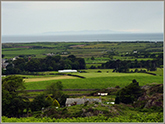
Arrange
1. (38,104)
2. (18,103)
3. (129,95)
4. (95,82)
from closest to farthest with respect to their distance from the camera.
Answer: (38,104)
(18,103)
(129,95)
(95,82)

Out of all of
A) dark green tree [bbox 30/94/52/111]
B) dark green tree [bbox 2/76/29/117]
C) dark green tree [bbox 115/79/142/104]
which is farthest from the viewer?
dark green tree [bbox 115/79/142/104]

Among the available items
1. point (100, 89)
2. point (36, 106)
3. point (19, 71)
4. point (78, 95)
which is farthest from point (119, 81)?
point (19, 71)

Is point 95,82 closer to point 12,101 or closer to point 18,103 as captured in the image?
point 18,103

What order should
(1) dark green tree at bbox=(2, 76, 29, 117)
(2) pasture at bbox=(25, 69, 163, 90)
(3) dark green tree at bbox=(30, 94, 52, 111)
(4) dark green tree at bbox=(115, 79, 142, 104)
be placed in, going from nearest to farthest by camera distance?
1. (1) dark green tree at bbox=(2, 76, 29, 117)
2. (3) dark green tree at bbox=(30, 94, 52, 111)
3. (4) dark green tree at bbox=(115, 79, 142, 104)
4. (2) pasture at bbox=(25, 69, 163, 90)

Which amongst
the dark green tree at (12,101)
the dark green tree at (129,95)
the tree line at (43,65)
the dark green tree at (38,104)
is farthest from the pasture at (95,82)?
the dark green tree at (38,104)

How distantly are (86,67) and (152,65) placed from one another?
1080 cm

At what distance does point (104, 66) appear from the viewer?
37188 millimetres

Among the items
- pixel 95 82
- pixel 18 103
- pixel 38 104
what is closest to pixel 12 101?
pixel 18 103

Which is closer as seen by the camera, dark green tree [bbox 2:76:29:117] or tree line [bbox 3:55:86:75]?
dark green tree [bbox 2:76:29:117]

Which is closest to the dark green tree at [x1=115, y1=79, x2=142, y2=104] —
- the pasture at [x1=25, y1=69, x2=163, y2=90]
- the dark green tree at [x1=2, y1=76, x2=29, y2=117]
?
the pasture at [x1=25, y1=69, x2=163, y2=90]

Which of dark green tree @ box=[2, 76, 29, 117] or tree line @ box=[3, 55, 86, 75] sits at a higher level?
tree line @ box=[3, 55, 86, 75]

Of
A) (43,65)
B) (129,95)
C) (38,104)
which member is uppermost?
(43,65)

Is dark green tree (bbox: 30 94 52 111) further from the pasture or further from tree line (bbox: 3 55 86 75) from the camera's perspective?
tree line (bbox: 3 55 86 75)

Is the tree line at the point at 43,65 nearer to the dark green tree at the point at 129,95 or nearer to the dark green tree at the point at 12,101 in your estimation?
the dark green tree at the point at 12,101
